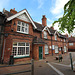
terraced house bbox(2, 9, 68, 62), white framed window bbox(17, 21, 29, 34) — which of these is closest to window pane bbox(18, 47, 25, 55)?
terraced house bbox(2, 9, 68, 62)

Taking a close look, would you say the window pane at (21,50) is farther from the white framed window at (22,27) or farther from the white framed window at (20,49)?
the white framed window at (22,27)

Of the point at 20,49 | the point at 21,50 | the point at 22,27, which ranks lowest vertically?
the point at 21,50

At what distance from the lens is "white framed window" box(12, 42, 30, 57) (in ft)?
30.1

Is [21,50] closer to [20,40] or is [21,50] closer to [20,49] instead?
[20,49]

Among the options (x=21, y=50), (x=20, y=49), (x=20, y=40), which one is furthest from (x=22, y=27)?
(x=21, y=50)

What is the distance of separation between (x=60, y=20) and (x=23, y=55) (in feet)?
24.6

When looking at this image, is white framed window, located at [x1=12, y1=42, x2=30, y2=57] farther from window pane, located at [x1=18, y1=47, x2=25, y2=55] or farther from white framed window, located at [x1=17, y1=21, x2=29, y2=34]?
white framed window, located at [x1=17, y1=21, x2=29, y2=34]

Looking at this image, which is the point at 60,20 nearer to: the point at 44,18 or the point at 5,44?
the point at 5,44

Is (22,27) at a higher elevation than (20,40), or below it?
higher

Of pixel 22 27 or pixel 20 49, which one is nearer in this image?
pixel 20 49

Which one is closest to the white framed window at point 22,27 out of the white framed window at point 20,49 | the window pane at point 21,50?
the white framed window at point 20,49

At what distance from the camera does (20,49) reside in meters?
9.71

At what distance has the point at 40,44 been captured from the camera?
11.4 metres

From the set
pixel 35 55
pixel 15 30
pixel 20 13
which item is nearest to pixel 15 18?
pixel 20 13
